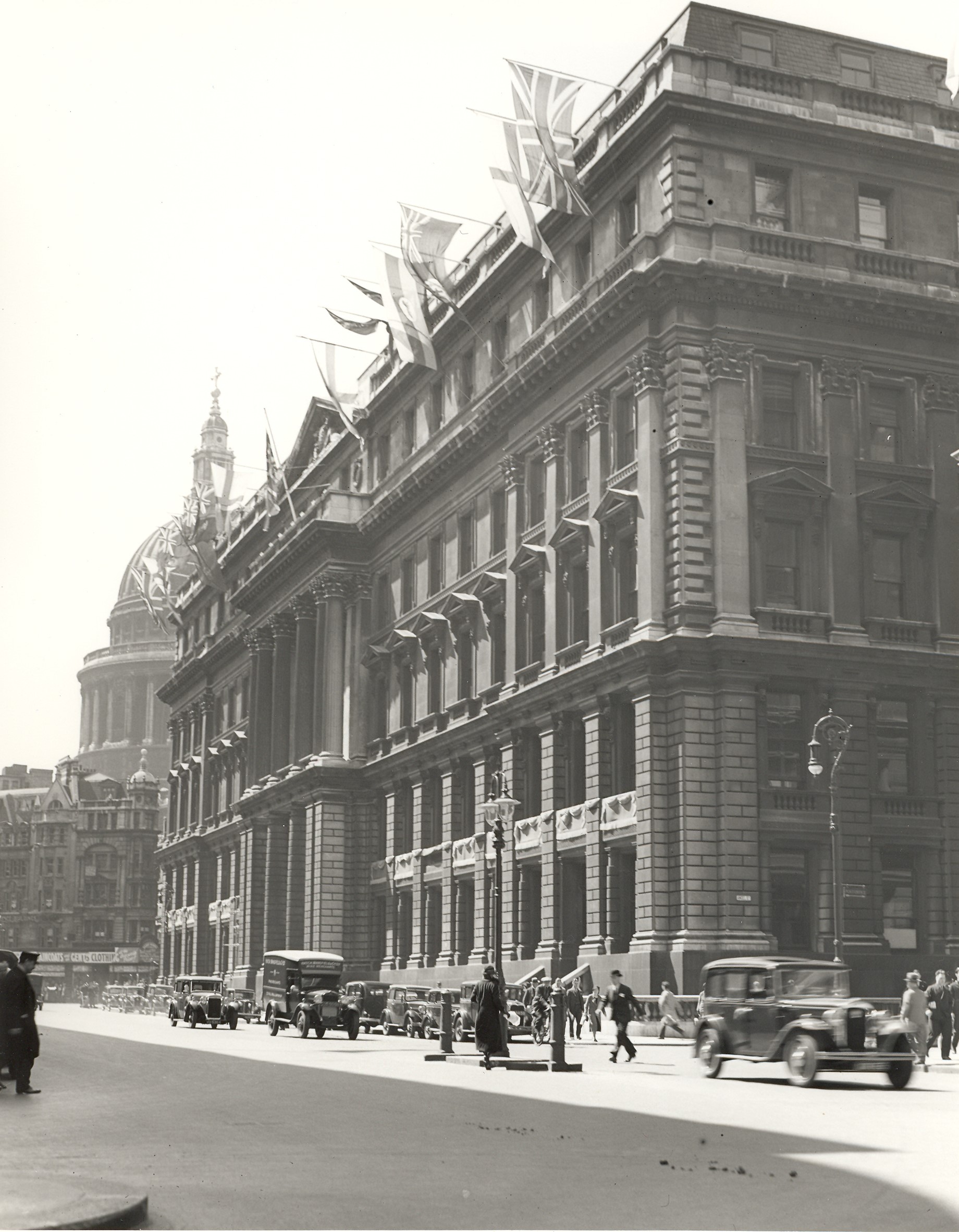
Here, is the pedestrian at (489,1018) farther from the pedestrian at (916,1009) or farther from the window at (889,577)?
the window at (889,577)

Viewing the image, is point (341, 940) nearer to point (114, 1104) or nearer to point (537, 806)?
point (537, 806)

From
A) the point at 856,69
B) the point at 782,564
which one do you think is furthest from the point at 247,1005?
the point at 856,69

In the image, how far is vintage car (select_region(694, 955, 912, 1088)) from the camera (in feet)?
81.8

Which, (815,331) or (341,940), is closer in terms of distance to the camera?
(815,331)

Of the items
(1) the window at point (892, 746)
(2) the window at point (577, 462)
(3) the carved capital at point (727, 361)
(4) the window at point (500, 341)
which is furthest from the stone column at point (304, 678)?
(1) the window at point (892, 746)

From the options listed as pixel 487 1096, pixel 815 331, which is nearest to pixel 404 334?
pixel 815 331

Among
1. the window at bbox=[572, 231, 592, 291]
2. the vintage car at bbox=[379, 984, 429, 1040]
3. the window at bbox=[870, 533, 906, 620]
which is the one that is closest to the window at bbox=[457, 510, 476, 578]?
the window at bbox=[572, 231, 592, 291]

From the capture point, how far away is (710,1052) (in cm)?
2819

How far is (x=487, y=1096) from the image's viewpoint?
2323 centimetres

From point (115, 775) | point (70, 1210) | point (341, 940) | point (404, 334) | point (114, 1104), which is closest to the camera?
point (70, 1210)

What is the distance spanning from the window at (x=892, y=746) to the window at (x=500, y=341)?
20.7m

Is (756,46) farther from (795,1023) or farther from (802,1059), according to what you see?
(802,1059)

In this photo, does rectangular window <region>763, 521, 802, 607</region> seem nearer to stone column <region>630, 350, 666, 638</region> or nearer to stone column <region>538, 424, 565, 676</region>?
stone column <region>630, 350, 666, 638</region>

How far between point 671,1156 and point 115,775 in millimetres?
180517
